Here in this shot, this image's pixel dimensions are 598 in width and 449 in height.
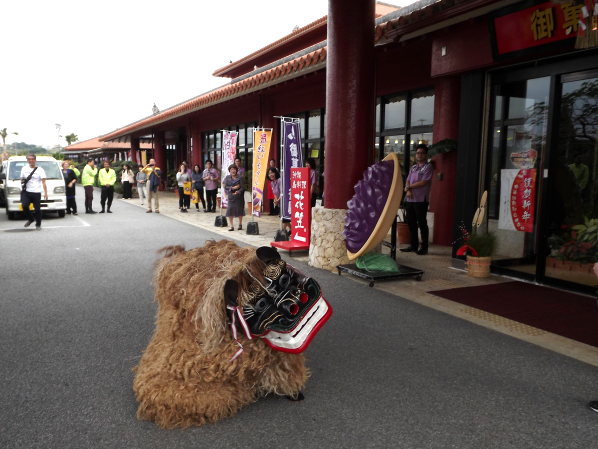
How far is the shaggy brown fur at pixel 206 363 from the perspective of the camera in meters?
2.61

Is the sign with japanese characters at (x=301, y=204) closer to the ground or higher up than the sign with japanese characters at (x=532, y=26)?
closer to the ground

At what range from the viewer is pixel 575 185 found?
18.9 feet

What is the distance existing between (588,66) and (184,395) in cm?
557

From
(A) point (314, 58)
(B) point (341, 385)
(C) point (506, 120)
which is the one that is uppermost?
(A) point (314, 58)

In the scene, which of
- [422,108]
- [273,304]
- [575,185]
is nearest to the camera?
[273,304]

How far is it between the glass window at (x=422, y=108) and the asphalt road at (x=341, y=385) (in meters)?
5.06

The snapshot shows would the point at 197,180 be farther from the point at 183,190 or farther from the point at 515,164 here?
the point at 515,164

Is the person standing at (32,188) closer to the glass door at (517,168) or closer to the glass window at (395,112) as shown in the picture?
the glass window at (395,112)

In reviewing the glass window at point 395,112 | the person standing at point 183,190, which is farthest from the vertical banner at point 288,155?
the person standing at point 183,190

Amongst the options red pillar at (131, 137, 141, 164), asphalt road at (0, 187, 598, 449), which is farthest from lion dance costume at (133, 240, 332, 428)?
red pillar at (131, 137, 141, 164)

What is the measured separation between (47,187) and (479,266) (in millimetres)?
12616

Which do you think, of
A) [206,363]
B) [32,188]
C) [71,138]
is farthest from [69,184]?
[71,138]

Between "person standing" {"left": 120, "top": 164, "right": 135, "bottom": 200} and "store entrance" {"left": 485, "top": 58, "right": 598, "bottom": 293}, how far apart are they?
17.9m

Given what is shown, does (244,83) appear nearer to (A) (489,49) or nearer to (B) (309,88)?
(B) (309,88)
